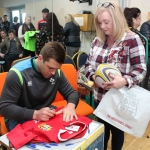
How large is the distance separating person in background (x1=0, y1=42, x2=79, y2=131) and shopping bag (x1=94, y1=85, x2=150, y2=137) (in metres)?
0.25

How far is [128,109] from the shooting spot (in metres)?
1.22

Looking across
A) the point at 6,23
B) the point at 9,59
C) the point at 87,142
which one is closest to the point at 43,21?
the point at 6,23

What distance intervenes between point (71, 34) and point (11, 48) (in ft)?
3.65

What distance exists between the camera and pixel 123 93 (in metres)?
1.25

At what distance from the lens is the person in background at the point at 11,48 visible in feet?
7.41

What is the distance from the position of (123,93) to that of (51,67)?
503 millimetres

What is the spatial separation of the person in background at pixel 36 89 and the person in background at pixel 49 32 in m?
1.32

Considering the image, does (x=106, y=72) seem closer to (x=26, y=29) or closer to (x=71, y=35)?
(x=26, y=29)

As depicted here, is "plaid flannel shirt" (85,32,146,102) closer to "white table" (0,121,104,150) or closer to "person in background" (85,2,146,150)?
"person in background" (85,2,146,150)

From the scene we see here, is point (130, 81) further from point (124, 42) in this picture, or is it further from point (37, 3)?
point (37, 3)

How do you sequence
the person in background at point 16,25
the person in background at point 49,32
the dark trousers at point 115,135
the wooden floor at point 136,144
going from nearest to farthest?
the dark trousers at point 115,135
the wooden floor at point 136,144
the person in background at point 16,25
the person in background at point 49,32

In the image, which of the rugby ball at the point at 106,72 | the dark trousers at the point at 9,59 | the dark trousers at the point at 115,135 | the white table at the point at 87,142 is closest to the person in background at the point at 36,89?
the white table at the point at 87,142

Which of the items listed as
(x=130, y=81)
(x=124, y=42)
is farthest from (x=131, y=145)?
(x=124, y=42)

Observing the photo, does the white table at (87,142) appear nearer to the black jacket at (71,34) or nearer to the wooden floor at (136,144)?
the wooden floor at (136,144)
